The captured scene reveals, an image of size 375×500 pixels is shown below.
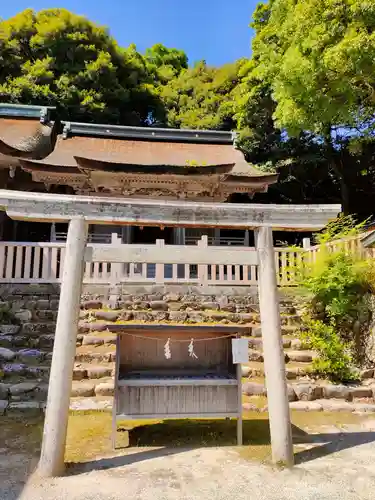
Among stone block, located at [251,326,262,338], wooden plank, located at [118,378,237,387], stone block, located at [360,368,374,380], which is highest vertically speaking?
stone block, located at [251,326,262,338]

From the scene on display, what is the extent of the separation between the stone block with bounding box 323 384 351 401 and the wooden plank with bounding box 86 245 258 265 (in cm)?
335

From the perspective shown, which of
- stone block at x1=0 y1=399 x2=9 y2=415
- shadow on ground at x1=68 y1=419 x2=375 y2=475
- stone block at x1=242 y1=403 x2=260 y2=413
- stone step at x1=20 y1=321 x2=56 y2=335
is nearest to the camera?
shadow on ground at x1=68 y1=419 x2=375 y2=475

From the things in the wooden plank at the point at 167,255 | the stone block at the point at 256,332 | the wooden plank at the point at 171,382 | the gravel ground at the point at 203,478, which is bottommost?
the gravel ground at the point at 203,478

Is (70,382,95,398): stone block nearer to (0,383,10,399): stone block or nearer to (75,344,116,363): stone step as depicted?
(75,344,116,363): stone step

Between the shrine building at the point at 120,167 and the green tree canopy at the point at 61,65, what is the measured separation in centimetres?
484

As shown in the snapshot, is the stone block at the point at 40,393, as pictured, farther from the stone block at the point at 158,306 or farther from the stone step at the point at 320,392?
the stone step at the point at 320,392

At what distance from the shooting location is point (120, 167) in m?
10.5

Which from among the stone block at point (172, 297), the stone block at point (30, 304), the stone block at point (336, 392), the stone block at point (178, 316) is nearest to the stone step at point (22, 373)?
the stone block at point (30, 304)

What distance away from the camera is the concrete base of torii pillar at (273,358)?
4.05m

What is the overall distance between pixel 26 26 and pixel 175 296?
1915 cm

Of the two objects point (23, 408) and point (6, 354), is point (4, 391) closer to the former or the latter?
point (23, 408)

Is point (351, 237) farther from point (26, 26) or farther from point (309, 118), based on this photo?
point (26, 26)

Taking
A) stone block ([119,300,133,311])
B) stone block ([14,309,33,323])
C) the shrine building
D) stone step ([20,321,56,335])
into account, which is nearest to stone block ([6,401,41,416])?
stone step ([20,321,56,335])

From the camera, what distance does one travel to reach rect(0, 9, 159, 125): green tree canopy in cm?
1914
